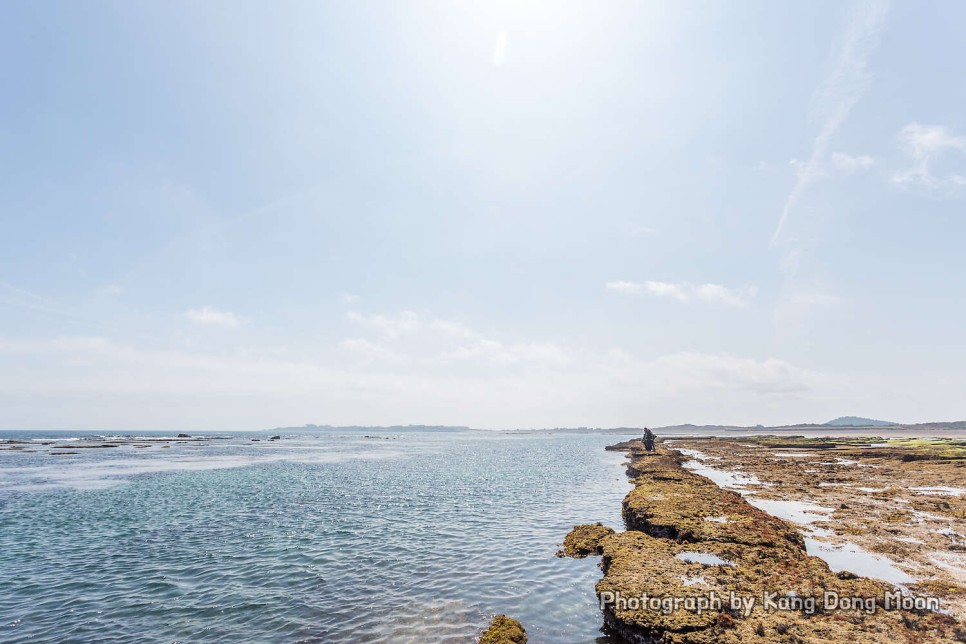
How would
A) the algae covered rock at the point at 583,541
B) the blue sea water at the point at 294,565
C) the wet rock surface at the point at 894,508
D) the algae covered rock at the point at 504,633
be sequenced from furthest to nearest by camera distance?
1. the algae covered rock at the point at 583,541
2. the wet rock surface at the point at 894,508
3. the blue sea water at the point at 294,565
4. the algae covered rock at the point at 504,633

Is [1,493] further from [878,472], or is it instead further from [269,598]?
[878,472]

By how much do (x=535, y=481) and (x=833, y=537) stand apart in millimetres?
33020

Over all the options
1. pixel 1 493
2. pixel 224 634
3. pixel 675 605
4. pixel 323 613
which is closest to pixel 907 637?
pixel 675 605

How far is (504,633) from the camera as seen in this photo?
43.9 feet

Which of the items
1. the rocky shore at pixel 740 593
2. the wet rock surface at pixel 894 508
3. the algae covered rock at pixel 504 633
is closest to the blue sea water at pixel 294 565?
the algae covered rock at pixel 504 633

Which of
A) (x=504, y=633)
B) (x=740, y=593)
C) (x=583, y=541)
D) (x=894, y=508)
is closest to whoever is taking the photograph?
(x=504, y=633)

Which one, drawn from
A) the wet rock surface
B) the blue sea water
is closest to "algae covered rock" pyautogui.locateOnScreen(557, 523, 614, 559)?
the blue sea water

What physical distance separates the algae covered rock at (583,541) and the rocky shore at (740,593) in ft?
0.34

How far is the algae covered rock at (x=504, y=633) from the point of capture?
13109mm

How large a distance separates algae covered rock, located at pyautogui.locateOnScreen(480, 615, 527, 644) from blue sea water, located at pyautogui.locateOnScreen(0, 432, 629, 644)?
53 centimetres

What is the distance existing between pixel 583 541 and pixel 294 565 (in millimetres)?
14730

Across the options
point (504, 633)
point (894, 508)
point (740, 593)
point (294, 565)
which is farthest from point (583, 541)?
point (894, 508)

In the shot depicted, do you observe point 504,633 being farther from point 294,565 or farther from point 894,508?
point 894,508

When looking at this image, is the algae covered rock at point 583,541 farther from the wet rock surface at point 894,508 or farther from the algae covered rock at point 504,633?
the wet rock surface at point 894,508
